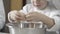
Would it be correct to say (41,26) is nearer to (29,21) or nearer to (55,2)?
(29,21)

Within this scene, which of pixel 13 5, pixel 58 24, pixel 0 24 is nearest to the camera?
pixel 58 24

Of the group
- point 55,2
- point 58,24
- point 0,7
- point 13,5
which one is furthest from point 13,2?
point 58,24

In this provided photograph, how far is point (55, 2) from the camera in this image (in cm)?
119

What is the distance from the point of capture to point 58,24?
2.23 ft

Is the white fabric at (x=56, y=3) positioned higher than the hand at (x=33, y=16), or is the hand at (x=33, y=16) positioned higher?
the white fabric at (x=56, y=3)

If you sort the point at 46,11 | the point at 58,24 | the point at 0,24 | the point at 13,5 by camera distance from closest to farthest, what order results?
the point at 58,24 → the point at 0,24 → the point at 46,11 → the point at 13,5

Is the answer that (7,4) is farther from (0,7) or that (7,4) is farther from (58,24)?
(58,24)

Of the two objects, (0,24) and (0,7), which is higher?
(0,7)

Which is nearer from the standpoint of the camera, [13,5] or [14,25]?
[14,25]

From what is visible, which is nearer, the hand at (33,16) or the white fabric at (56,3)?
the hand at (33,16)

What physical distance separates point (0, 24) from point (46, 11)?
350 millimetres

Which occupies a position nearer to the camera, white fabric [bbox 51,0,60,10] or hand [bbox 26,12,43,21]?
hand [bbox 26,12,43,21]

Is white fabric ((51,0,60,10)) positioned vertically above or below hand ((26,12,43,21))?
above

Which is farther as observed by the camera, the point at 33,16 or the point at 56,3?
the point at 56,3
